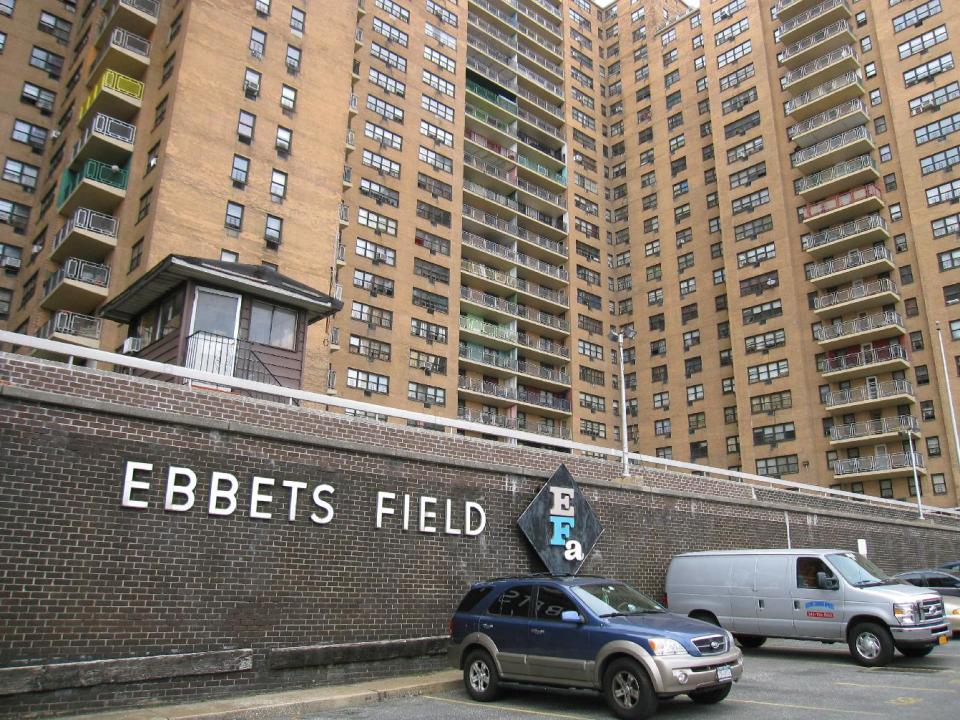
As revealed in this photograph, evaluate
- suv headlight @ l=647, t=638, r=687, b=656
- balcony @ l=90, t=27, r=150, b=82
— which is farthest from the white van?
balcony @ l=90, t=27, r=150, b=82

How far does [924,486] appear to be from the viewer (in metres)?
45.7

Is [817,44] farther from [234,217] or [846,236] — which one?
[234,217]

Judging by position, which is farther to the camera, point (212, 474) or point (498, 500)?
point (498, 500)

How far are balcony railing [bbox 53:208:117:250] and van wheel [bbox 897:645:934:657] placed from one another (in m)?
→ 33.9

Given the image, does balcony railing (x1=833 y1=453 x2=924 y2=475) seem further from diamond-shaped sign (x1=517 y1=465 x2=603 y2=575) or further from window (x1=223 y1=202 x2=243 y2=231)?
window (x1=223 y1=202 x2=243 y2=231)

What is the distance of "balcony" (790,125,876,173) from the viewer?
52.0 metres

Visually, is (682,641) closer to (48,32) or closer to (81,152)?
A: (81,152)

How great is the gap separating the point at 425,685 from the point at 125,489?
5745 mm

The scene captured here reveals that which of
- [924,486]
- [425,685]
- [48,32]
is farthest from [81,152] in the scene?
[924,486]

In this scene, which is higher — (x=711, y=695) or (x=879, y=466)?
(x=879, y=466)

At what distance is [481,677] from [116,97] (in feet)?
114

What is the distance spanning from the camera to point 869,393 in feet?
159

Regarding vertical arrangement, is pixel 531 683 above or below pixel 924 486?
below

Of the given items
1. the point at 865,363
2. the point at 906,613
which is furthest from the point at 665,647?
the point at 865,363
